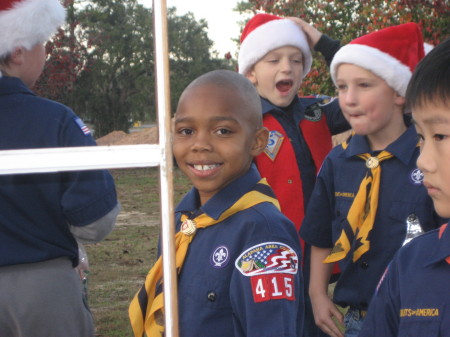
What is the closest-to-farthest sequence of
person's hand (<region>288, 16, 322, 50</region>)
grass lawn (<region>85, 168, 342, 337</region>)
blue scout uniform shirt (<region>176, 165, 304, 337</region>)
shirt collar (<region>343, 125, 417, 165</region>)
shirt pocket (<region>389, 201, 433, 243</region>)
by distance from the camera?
1. blue scout uniform shirt (<region>176, 165, 304, 337</region>)
2. shirt pocket (<region>389, 201, 433, 243</region>)
3. shirt collar (<region>343, 125, 417, 165</region>)
4. person's hand (<region>288, 16, 322, 50</region>)
5. grass lawn (<region>85, 168, 342, 337</region>)

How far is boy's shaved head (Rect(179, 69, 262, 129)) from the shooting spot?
1792 mm

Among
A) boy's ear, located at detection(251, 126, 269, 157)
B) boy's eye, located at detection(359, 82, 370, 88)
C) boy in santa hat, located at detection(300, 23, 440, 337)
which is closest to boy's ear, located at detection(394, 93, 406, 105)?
boy in santa hat, located at detection(300, 23, 440, 337)

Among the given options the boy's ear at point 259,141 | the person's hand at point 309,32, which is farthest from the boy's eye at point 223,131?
the person's hand at point 309,32

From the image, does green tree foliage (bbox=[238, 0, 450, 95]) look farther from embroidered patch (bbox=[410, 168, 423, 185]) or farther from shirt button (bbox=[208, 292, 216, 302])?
shirt button (bbox=[208, 292, 216, 302])

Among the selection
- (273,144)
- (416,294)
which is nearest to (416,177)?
(273,144)

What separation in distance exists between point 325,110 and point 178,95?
1.17 m

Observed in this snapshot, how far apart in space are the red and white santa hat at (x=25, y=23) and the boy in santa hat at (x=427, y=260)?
0.86m

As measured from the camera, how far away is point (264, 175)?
8.73 feet

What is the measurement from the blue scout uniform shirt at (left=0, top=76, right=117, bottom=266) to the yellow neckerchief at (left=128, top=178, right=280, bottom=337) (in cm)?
21

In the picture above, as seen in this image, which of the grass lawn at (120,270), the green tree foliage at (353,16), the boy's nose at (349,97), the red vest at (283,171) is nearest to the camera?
the boy's nose at (349,97)

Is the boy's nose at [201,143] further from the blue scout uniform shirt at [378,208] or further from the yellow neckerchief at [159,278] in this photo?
the blue scout uniform shirt at [378,208]

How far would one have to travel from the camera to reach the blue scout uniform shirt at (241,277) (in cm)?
151

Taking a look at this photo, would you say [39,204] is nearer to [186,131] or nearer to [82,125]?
[82,125]

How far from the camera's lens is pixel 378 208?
2.17 m
